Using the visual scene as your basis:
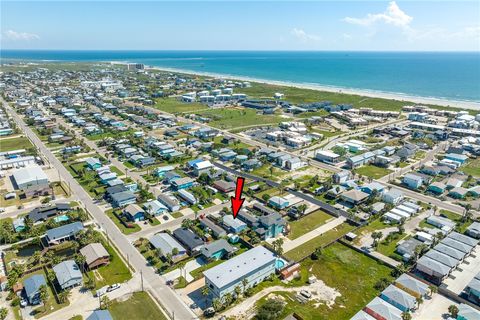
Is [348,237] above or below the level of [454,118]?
below

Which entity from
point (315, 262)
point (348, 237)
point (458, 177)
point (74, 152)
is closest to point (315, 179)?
point (348, 237)

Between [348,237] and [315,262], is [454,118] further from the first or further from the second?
[315,262]

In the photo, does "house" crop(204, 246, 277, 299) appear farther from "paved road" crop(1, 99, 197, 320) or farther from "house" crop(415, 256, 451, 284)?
"house" crop(415, 256, 451, 284)

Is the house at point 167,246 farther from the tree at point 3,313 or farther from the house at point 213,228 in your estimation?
the tree at point 3,313

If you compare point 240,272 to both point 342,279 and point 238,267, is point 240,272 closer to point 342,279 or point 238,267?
point 238,267

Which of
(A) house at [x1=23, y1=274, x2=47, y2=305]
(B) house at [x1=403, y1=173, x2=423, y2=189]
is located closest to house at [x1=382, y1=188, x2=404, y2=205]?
(B) house at [x1=403, y1=173, x2=423, y2=189]

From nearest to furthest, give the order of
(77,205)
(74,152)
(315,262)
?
(315,262) → (77,205) → (74,152)
